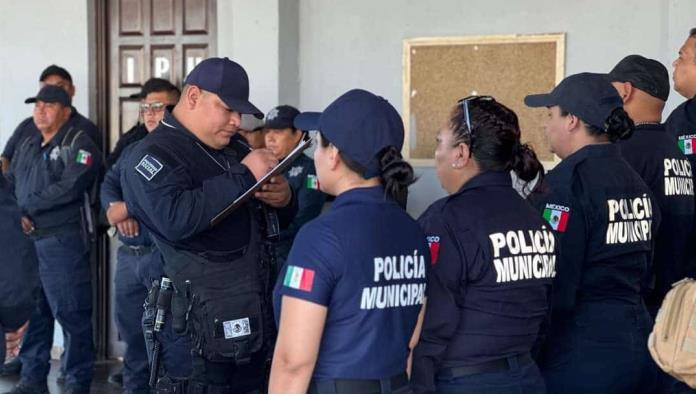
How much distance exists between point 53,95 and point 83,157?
18.3 inches

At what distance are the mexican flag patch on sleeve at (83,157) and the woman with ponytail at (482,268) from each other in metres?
3.66

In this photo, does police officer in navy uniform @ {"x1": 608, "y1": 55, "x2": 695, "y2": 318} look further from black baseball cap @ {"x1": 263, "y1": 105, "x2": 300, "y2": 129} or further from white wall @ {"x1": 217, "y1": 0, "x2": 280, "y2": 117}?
white wall @ {"x1": 217, "y1": 0, "x2": 280, "y2": 117}

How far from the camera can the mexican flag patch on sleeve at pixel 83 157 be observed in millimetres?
6039

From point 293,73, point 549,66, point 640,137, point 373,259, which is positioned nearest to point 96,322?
point 293,73

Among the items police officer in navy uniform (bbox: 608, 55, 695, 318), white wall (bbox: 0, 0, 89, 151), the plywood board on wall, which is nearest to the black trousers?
police officer in navy uniform (bbox: 608, 55, 695, 318)

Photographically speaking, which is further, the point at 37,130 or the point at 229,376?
the point at 37,130

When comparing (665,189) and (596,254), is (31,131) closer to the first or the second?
(665,189)

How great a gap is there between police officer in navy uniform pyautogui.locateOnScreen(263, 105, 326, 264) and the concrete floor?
5.59ft

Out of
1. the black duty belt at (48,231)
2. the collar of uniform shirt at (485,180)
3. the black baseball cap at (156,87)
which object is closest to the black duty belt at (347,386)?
the collar of uniform shirt at (485,180)

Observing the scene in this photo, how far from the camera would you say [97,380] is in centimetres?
653

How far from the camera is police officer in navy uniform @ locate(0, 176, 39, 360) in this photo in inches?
138

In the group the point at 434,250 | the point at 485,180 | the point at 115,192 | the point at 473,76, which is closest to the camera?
the point at 434,250

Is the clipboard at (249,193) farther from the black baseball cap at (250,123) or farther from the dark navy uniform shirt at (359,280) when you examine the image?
the black baseball cap at (250,123)

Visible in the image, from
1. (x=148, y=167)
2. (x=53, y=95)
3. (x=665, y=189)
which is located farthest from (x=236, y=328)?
(x=53, y=95)
